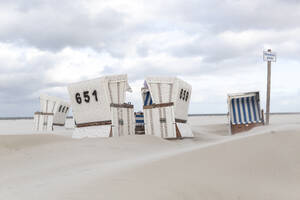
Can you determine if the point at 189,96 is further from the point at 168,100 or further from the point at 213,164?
the point at 213,164

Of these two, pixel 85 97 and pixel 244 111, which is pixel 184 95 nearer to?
pixel 244 111

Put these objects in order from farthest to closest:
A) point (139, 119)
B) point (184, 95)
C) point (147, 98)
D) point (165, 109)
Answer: point (147, 98) < point (139, 119) < point (184, 95) < point (165, 109)

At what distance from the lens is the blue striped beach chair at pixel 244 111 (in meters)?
16.5

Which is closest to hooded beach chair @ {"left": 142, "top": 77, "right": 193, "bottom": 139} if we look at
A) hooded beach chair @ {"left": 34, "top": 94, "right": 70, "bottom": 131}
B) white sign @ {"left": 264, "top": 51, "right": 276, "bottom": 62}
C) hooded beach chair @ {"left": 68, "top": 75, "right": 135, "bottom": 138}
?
hooded beach chair @ {"left": 68, "top": 75, "right": 135, "bottom": 138}

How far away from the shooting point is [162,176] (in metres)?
4.06

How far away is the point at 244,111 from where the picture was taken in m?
16.9

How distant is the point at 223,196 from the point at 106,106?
9774 millimetres

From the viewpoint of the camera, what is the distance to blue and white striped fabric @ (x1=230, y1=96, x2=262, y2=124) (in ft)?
54.8

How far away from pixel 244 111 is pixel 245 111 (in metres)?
0.06

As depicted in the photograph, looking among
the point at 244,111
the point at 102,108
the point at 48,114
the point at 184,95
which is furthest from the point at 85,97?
the point at 244,111

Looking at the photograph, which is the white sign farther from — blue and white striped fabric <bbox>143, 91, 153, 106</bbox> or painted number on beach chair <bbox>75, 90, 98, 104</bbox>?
painted number on beach chair <bbox>75, 90, 98, 104</bbox>

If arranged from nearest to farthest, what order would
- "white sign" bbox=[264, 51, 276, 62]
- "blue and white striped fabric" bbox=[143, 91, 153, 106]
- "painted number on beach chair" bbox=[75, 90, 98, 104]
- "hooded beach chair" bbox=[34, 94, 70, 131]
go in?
"painted number on beach chair" bbox=[75, 90, 98, 104], "white sign" bbox=[264, 51, 276, 62], "blue and white striped fabric" bbox=[143, 91, 153, 106], "hooded beach chair" bbox=[34, 94, 70, 131]

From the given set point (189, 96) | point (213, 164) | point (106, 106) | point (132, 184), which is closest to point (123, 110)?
point (106, 106)

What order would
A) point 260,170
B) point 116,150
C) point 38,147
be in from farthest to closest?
point 38,147 → point 116,150 → point 260,170
